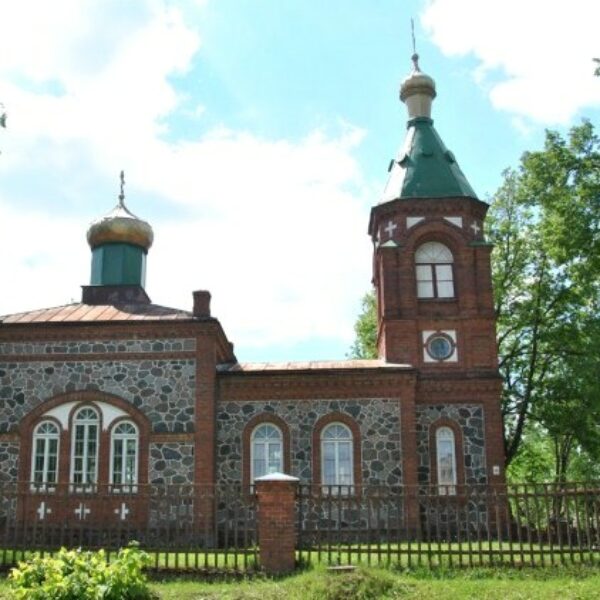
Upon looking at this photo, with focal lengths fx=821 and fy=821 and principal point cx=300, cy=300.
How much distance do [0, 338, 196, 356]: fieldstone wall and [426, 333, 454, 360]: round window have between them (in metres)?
5.99

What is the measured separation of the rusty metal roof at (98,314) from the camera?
19.5 meters

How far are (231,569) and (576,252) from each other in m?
11.9

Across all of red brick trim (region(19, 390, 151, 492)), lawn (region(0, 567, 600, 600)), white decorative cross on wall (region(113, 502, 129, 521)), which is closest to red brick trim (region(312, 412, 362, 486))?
red brick trim (region(19, 390, 151, 492))

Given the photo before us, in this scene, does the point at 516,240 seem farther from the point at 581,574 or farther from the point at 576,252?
the point at 581,574

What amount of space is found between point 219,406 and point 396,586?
9229mm

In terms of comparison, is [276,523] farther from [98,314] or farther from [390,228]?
[390,228]

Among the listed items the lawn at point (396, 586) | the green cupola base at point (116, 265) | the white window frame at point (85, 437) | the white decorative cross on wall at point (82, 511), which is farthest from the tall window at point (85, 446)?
the lawn at point (396, 586)

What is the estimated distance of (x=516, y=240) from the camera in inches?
1078

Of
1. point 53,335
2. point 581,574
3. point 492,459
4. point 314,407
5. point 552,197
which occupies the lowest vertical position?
point 581,574

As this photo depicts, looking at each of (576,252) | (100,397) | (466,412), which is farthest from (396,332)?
(100,397)

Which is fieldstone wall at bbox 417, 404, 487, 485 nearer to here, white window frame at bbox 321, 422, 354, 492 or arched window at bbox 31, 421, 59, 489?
white window frame at bbox 321, 422, 354, 492

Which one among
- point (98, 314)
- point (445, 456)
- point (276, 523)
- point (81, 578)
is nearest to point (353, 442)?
point (445, 456)

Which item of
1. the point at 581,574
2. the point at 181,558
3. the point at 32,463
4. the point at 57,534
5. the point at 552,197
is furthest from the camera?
the point at 552,197

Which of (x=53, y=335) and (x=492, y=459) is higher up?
(x=53, y=335)
